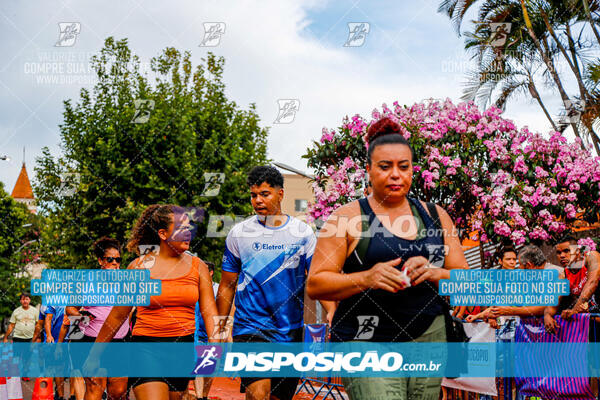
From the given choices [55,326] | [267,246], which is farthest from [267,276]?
[55,326]

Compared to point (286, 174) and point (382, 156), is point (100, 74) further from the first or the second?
point (286, 174)

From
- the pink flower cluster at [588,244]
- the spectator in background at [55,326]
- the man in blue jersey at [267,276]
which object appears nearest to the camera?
the man in blue jersey at [267,276]

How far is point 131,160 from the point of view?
63.7ft

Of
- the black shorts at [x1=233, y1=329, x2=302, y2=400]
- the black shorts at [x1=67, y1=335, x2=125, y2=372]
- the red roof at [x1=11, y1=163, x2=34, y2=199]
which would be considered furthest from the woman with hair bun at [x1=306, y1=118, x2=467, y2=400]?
the red roof at [x1=11, y1=163, x2=34, y2=199]

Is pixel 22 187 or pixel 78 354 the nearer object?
pixel 78 354

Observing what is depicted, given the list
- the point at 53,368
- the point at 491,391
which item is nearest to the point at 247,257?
the point at 491,391

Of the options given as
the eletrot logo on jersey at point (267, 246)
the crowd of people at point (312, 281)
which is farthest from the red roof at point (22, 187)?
the eletrot logo on jersey at point (267, 246)

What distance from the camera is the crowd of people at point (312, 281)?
9.29 feet

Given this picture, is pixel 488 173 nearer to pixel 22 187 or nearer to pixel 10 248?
pixel 10 248

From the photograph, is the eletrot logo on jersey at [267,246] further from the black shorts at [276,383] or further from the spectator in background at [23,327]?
the spectator in background at [23,327]

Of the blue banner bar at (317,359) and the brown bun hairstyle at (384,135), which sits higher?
the brown bun hairstyle at (384,135)

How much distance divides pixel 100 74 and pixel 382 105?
13.6 m

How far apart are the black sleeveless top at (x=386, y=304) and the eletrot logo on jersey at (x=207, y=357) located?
→ 2.10 m

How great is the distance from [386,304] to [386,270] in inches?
8.1
